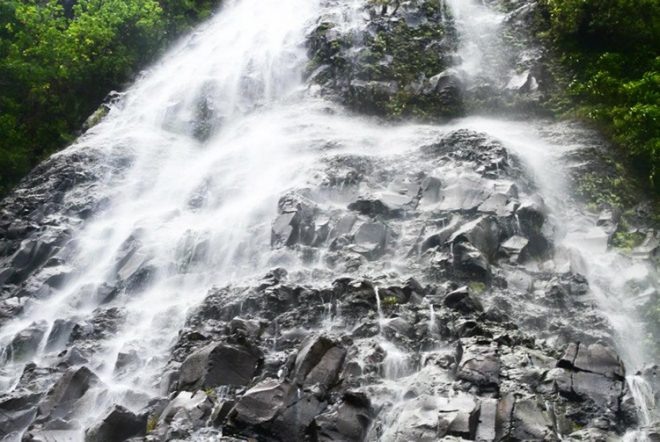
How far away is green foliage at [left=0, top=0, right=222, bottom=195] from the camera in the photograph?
22.8 metres

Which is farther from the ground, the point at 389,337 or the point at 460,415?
the point at 460,415

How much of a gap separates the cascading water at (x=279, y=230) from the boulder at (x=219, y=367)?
0.42 m

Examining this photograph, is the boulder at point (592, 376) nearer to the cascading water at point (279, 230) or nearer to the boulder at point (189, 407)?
the cascading water at point (279, 230)

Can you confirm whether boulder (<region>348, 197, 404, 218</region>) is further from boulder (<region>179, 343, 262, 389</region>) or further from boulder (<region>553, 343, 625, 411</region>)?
boulder (<region>553, 343, 625, 411</region>)

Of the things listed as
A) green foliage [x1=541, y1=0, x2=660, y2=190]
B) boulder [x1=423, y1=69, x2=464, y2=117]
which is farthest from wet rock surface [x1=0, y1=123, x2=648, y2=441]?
boulder [x1=423, y1=69, x2=464, y2=117]

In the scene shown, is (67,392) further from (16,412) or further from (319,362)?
(319,362)

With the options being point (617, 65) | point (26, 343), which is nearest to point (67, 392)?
point (26, 343)

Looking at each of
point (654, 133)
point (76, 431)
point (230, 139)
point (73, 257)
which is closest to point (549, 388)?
point (76, 431)

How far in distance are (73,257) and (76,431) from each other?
711 centimetres

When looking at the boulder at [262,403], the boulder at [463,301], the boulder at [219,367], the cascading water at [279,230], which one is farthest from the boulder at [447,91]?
the boulder at [262,403]

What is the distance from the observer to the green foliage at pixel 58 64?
22.8 m

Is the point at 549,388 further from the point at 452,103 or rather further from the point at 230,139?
the point at 230,139

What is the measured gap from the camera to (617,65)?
19234 mm

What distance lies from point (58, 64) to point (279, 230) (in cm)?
1494
